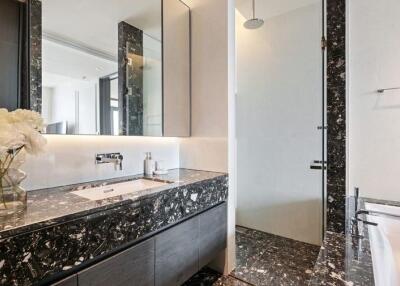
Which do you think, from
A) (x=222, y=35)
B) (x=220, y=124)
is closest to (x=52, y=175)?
(x=220, y=124)

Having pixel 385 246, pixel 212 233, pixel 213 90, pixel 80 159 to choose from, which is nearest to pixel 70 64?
pixel 80 159

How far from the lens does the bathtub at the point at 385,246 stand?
1032 millimetres

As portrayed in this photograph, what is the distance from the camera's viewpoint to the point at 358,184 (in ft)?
6.44

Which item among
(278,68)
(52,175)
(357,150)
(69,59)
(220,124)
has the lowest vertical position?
(52,175)

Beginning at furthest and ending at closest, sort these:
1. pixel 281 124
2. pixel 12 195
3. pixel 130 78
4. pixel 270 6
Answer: pixel 281 124
pixel 270 6
pixel 130 78
pixel 12 195

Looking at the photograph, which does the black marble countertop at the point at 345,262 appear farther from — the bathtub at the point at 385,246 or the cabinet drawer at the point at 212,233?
the cabinet drawer at the point at 212,233

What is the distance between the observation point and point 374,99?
189cm

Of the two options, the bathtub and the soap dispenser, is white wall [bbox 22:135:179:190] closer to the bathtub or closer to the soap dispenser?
the soap dispenser

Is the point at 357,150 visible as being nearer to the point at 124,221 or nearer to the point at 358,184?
the point at 358,184

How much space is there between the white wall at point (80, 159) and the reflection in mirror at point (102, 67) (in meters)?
0.08

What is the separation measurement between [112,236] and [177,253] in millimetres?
512

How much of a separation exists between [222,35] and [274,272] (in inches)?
80.9

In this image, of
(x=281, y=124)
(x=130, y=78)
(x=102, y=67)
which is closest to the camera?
(x=102, y=67)

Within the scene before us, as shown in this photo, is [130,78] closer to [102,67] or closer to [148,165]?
[102,67]
